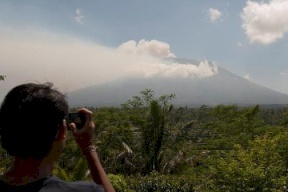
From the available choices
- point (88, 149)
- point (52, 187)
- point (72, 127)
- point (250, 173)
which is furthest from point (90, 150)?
point (250, 173)

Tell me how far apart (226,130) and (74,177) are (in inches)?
884

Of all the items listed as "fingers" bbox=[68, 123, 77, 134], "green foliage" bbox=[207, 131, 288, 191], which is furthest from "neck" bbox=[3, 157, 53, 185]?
"green foliage" bbox=[207, 131, 288, 191]

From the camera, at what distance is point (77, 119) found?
61.4 inches

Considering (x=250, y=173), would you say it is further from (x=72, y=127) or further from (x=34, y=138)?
(x=34, y=138)

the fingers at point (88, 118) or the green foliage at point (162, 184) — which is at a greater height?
the fingers at point (88, 118)

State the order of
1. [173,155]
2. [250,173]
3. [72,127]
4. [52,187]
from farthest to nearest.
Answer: [173,155] < [250,173] < [72,127] < [52,187]

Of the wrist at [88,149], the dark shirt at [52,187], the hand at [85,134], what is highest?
the hand at [85,134]

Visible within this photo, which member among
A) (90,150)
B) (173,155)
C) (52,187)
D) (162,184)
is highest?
(90,150)

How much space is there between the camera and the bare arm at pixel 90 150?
1.48m

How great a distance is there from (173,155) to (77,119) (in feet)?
63.0

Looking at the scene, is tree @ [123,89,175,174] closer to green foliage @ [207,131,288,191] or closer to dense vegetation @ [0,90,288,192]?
dense vegetation @ [0,90,288,192]

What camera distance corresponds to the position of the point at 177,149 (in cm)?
2181

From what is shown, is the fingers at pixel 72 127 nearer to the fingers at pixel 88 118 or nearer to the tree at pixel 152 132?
the fingers at pixel 88 118

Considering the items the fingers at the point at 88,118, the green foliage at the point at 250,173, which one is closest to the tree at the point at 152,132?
the green foliage at the point at 250,173
